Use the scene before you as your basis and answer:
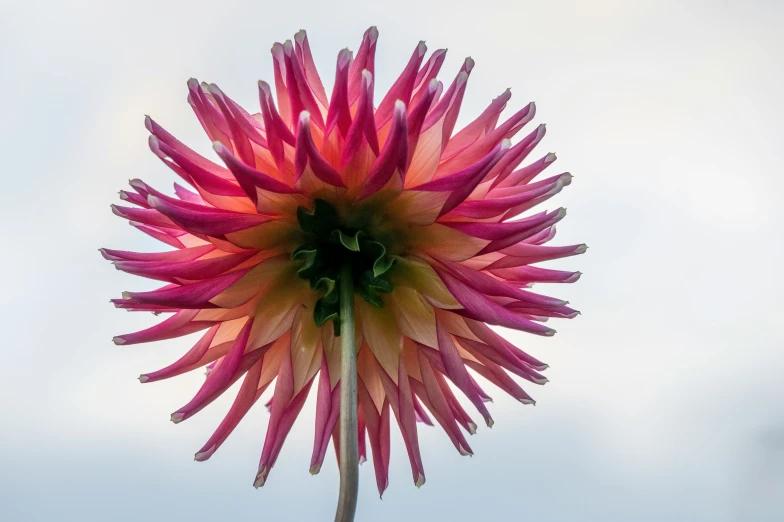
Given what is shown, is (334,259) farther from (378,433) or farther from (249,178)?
(378,433)

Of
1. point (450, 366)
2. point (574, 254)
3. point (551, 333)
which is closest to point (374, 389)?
point (450, 366)

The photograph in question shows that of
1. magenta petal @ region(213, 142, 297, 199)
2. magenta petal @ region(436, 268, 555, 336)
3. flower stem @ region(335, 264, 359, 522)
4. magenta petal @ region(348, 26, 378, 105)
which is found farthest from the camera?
magenta petal @ region(348, 26, 378, 105)

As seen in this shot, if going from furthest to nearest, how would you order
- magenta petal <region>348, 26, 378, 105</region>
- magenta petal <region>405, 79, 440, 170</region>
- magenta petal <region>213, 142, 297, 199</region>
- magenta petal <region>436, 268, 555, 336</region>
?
magenta petal <region>348, 26, 378, 105</region>
magenta petal <region>436, 268, 555, 336</region>
magenta petal <region>405, 79, 440, 170</region>
magenta petal <region>213, 142, 297, 199</region>

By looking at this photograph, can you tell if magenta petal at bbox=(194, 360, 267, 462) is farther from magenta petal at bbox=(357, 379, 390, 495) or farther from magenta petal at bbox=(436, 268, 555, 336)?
magenta petal at bbox=(436, 268, 555, 336)

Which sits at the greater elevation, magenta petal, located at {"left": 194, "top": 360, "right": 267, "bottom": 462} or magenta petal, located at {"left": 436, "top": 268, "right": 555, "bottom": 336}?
magenta petal, located at {"left": 436, "top": 268, "right": 555, "bottom": 336}

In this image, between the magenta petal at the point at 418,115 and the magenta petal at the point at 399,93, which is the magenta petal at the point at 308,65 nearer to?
the magenta petal at the point at 399,93

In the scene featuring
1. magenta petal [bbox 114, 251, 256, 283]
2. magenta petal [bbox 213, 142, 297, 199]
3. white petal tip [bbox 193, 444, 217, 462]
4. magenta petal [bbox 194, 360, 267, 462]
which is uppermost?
magenta petal [bbox 213, 142, 297, 199]

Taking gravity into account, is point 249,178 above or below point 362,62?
below

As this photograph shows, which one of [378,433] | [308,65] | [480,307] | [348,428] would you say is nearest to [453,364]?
[480,307]

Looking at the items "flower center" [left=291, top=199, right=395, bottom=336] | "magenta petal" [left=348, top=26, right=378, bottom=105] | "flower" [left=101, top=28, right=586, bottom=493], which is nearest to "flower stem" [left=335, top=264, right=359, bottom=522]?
"flower center" [left=291, top=199, right=395, bottom=336]
